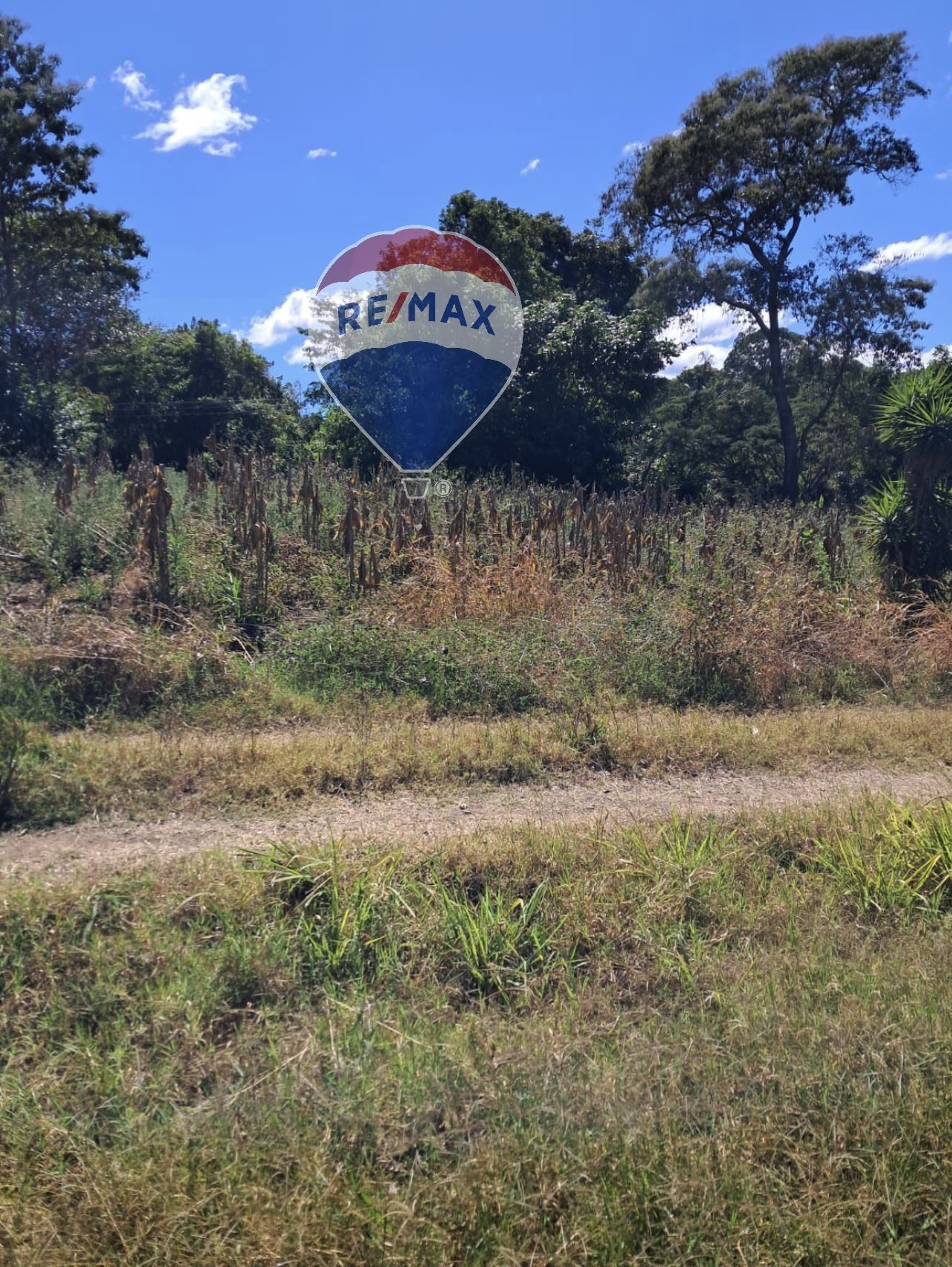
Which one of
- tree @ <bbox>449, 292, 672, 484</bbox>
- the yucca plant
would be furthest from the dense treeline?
the yucca plant

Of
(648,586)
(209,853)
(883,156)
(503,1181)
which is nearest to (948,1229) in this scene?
(503,1181)

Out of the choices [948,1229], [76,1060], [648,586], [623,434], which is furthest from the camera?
[623,434]

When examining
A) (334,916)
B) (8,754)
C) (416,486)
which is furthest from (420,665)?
(416,486)

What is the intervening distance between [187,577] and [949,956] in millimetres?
6796

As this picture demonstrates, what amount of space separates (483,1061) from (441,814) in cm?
202

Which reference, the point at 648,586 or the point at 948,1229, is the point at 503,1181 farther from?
the point at 648,586

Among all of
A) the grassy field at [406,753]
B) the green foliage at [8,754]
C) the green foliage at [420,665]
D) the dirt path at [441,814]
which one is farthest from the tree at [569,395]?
the green foliage at [8,754]

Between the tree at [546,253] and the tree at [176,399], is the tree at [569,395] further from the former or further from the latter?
the tree at [176,399]

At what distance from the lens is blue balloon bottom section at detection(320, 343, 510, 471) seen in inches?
468

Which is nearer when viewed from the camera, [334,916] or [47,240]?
[334,916]

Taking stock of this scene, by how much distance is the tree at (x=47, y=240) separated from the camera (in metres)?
18.5

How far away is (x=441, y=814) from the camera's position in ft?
15.7

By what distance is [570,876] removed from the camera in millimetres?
3932

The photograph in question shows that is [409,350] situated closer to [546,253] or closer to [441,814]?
[441,814]
